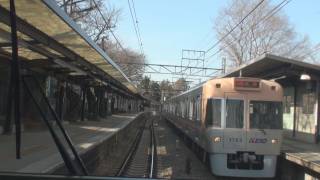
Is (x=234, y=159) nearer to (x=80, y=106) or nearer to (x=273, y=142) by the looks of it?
(x=273, y=142)

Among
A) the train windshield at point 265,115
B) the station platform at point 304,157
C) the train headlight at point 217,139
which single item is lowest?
the station platform at point 304,157

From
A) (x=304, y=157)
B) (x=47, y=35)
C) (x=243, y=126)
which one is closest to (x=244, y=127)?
(x=243, y=126)

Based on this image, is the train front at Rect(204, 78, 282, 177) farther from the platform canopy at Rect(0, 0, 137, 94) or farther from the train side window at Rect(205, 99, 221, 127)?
the platform canopy at Rect(0, 0, 137, 94)

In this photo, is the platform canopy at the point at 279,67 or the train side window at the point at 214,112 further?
the platform canopy at the point at 279,67

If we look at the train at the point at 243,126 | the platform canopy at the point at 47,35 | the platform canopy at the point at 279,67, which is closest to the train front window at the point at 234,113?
the train at the point at 243,126

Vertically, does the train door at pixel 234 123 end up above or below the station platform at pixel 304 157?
above

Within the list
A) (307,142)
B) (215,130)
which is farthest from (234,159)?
(307,142)

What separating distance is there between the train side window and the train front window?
26 cm

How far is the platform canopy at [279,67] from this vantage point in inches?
Result: 836

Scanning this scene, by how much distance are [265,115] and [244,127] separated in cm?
78

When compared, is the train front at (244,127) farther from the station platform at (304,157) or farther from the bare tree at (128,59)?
the bare tree at (128,59)

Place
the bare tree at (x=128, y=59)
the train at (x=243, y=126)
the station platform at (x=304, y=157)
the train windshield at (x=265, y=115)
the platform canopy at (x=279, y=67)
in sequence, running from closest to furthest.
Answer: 1. the station platform at (x=304, y=157)
2. the train at (x=243, y=126)
3. the train windshield at (x=265, y=115)
4. the platform canopy at (x=279, y=67)
5. the bare tree at (x=128, y=59)

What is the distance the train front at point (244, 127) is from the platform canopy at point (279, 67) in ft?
8.98

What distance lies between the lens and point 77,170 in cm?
379
